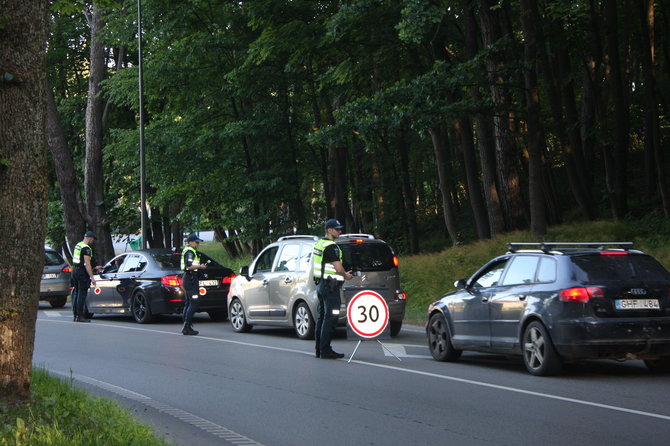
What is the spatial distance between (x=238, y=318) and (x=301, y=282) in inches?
97.4

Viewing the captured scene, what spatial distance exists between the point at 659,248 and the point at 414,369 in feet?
33.8

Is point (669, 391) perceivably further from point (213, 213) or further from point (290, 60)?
point (213, 213)

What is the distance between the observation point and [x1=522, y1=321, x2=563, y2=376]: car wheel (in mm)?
11484

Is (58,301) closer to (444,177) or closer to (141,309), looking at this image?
(141,309)

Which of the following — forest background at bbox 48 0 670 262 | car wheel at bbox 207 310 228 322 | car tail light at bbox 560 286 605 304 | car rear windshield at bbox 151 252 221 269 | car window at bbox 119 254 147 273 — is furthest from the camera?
forest background at bbox 48 0 670 262

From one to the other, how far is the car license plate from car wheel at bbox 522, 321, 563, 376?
886 mm

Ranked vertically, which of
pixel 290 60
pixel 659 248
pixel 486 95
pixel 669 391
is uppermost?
pixel 290 60

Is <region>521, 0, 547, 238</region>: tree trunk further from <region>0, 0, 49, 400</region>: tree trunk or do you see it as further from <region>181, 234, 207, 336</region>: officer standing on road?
<region>0, 0, 49, 400</region>: tree trunk

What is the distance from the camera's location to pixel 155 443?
7.04 meters

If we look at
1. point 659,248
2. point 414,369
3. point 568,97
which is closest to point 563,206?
point 568,97

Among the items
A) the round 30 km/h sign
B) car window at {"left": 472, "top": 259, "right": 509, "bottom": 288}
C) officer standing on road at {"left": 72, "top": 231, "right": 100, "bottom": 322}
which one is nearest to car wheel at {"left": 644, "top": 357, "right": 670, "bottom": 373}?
car window at {"left": 472, "top": 259, "right": 509, "bottom": 288}

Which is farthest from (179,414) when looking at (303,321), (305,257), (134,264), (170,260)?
(134,264)

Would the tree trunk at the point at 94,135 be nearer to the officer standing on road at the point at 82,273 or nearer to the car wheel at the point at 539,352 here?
the officer standing on road at the point at 82,273

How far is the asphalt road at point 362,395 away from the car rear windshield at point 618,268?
3.88 ft
